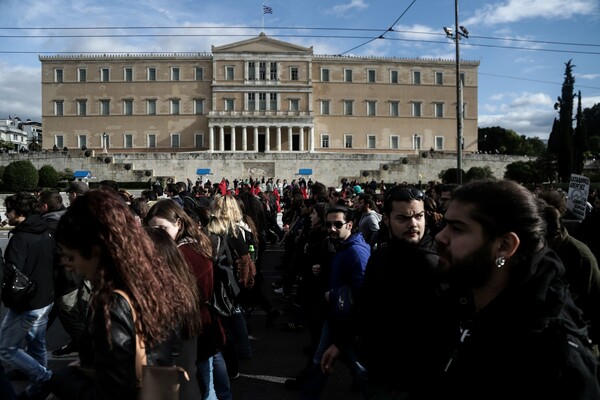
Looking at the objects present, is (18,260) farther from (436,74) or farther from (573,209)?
(436,74)

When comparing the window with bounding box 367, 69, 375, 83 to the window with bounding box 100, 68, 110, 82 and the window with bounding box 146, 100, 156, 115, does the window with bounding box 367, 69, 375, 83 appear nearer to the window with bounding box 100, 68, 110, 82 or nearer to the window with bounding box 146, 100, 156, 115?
the window with bounding box 146, 100, 156, 115

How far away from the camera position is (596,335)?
307 centimetres

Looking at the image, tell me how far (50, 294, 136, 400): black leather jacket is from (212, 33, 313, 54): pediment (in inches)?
2159

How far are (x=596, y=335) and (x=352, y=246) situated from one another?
1667 mm

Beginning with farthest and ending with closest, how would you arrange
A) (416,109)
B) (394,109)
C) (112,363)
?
(416,109)
(394,109)
(112,363)

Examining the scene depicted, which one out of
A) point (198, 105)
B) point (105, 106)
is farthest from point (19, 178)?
point (105, 106)

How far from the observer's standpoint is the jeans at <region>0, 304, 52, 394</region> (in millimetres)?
3758

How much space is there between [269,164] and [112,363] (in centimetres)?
4125

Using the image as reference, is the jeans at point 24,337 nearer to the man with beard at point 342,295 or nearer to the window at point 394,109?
the man with beard at point 342,295

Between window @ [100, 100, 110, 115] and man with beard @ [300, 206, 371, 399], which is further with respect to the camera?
window @ [100, 100, 110, 115]

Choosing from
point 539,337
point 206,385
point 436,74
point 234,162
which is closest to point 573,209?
point 206,385

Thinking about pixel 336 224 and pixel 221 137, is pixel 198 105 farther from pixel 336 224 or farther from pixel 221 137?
pixel 336 224

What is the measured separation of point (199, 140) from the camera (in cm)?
5425

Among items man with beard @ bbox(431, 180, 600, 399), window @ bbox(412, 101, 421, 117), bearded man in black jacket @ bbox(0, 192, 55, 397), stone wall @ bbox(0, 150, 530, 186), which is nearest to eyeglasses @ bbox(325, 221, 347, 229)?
man with beard @ bbox(431, 180, 600, 399)
